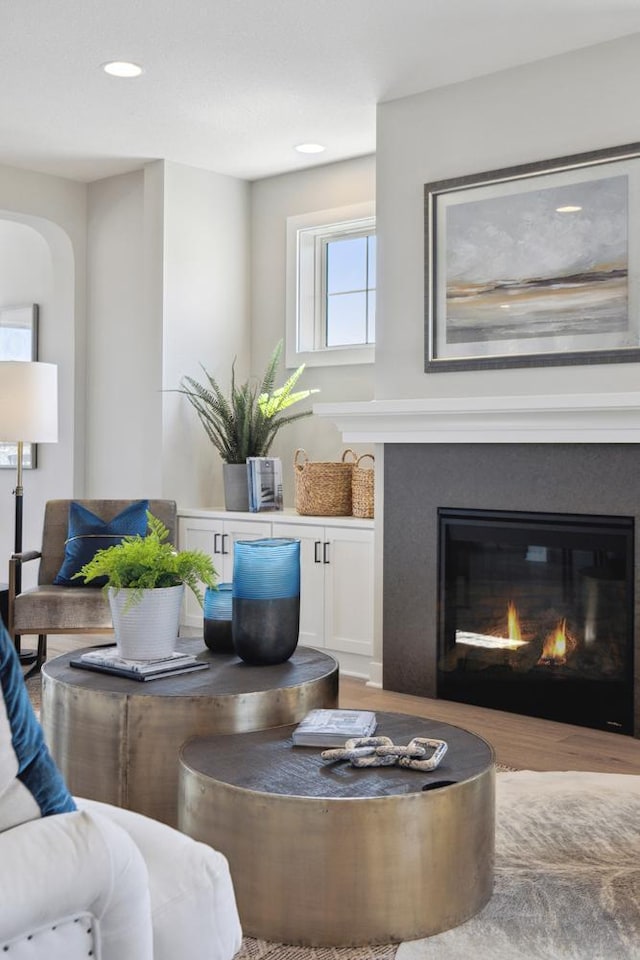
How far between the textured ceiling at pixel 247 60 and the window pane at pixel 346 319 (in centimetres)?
75

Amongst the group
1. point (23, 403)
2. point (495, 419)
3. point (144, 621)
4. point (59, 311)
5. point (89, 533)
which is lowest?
point (144, 621)

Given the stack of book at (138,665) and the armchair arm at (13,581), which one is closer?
the stack of book at (138,665)

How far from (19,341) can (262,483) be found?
7.34ft

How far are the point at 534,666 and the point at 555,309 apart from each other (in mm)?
1395

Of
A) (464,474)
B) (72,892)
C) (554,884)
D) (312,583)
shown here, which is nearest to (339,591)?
(312,583)

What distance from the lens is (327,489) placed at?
15.7 ft

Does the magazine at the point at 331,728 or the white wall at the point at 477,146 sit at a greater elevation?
the white wall at the point at 477,146

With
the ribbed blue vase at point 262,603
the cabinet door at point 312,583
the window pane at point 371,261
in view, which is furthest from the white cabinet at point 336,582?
the ribbed blue vase at point 262,603

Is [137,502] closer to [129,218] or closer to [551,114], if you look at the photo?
[129,218]

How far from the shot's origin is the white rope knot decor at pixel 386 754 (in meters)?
2.09

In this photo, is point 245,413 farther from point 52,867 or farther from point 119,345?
point 52,867

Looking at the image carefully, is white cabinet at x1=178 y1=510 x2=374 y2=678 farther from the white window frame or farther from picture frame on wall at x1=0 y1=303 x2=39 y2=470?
picture frame on wall at x1=0 y1=303 x2=39 y2=470

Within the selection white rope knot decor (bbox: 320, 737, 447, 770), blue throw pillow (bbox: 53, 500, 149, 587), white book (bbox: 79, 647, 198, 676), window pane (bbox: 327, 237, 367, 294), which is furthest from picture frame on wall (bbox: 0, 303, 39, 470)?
white rope knot decor (bbox: 320, 737, 447, 770)

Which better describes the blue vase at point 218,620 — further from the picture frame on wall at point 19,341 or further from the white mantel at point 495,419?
the picture frame on wall at point 19,341
